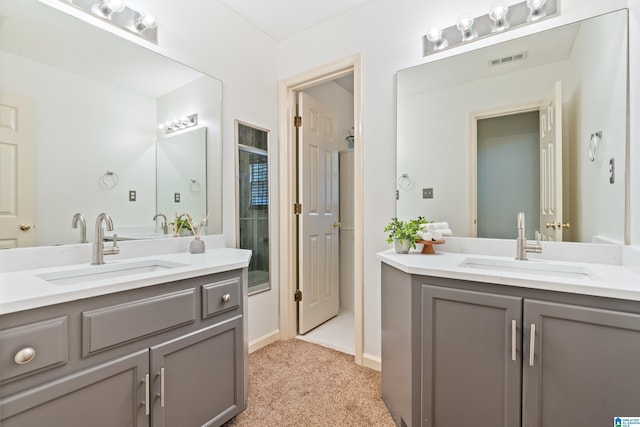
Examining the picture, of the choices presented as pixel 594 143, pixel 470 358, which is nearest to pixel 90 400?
pixel 470 358

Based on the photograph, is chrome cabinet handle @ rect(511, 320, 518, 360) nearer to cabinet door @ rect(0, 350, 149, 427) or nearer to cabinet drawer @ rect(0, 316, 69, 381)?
cabinet door @ rect(0, 350, 149, 427)

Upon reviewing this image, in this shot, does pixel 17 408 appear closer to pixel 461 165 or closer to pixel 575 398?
pixel 575 398

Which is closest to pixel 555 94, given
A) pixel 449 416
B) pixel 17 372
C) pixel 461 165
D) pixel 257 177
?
pixel 461 165

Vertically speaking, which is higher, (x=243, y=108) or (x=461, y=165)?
(x=243, y=108)

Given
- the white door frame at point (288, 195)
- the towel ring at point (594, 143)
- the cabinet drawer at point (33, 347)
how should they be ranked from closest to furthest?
the cabinet drawer at point (33, 347)
the towel ring at point (594, 143)
the white door frame at point (288, 195)

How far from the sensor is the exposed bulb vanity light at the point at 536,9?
1.54 metres

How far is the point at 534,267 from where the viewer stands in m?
1.40

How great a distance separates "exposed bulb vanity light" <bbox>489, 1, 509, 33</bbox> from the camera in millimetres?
1613

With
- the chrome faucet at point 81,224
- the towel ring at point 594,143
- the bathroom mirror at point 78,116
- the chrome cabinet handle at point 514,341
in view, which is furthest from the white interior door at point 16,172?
the towel ring at point 594,143

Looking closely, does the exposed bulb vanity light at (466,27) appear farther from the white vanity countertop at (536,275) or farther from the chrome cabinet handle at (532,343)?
the chrome cabinet handle at (532,343)

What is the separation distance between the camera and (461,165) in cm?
182

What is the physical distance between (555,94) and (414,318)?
55.3 inches

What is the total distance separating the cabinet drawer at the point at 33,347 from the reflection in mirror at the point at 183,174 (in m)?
0.94

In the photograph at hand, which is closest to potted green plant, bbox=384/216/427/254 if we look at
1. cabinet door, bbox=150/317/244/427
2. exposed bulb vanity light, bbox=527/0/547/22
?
cabinet door, bbox=150/317/244/427
